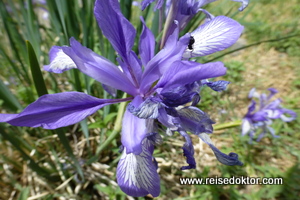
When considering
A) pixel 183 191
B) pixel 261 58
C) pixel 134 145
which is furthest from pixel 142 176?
pixel 261 58

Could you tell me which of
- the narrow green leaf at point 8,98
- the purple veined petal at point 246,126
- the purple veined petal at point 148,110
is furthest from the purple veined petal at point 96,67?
the purple veined petal at point 246,126

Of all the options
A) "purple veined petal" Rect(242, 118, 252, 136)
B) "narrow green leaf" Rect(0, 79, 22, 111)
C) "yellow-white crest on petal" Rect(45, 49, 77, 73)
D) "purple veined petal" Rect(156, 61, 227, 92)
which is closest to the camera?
"purple veined petal" Rect(156, 61, 227, 92)

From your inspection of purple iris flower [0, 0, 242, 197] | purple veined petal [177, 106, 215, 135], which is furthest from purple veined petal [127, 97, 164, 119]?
purple veined petal [177, 106, 215, 135]

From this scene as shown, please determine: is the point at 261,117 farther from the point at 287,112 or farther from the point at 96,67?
the point at 96,67

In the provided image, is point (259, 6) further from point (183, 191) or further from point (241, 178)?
point (183, 191)

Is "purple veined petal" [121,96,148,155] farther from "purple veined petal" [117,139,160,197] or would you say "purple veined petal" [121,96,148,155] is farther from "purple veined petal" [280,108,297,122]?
"purple veined petal" [280,108,297,122]

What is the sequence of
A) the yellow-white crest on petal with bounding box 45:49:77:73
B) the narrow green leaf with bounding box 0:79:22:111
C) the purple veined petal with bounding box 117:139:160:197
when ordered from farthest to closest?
the narrow green leaf with bounding box 0:79:22:111
the yellow-white crest on petal with bounding box 45:49:77:73
the purple veined petal with bounding box 117:139:160:197

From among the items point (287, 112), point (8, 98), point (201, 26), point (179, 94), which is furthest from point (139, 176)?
point (287, 112)

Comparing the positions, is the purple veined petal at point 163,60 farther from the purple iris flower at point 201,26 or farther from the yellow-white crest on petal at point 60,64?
the yellow-white crest on petal at point 60,64
